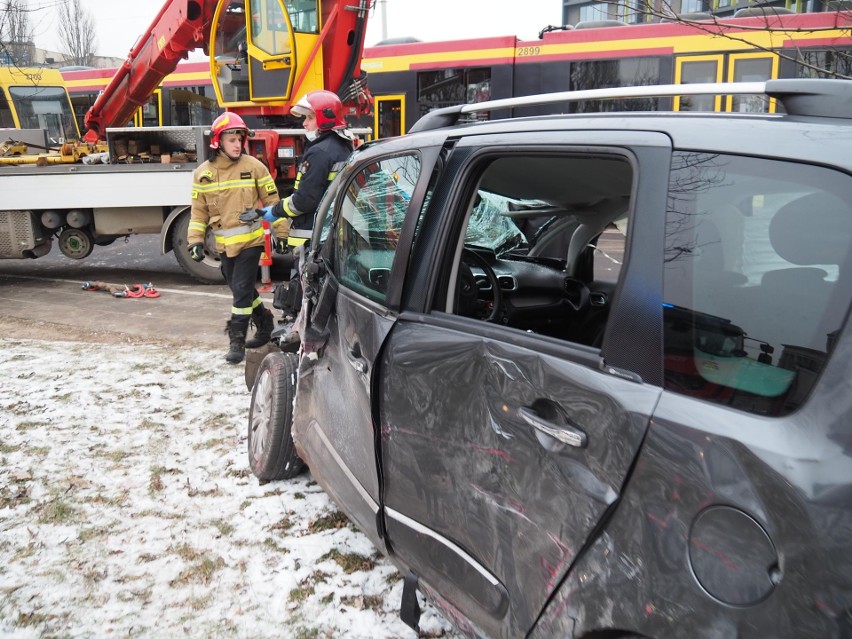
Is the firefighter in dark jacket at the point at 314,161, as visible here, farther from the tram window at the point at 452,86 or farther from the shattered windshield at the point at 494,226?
the tram window at the point at 452,86

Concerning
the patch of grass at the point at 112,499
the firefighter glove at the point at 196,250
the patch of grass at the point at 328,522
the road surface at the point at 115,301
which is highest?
the firefighter glove at the point at 196,250

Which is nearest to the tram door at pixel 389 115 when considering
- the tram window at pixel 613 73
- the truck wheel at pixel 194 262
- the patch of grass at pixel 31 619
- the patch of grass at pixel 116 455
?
the tram window at pixel 613 73

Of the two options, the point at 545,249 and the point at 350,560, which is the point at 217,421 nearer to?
the point at 350,560

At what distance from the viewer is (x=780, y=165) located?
1324mm

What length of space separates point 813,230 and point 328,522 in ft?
7.79

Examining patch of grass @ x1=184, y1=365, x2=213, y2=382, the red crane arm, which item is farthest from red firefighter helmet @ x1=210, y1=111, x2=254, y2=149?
the red crane arm

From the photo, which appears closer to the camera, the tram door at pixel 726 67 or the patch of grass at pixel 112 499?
the patch of grass at pixel 112 499

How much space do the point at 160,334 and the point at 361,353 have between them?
15.0 feet

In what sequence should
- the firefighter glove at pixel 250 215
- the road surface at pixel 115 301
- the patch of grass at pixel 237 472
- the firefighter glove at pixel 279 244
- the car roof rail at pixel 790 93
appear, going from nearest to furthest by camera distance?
the car roof rail at pixel 790 93, the patch of grass at pixel 237 472, the firefighter glove at pixel 250 215, the firefighter glove at pixel 279 244, the road surface at pixel 115 301

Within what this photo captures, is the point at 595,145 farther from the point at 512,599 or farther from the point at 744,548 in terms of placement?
the point at 512,599

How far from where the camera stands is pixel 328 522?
121 inches

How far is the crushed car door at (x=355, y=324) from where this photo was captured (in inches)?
Result: 90.5

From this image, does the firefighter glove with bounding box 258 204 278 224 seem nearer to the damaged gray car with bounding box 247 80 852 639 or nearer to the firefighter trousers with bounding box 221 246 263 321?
the firefighter trousers with bounding box 221 246 263 321

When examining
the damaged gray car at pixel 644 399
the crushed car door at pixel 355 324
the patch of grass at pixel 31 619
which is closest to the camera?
the damaged gray car at pixel 644 399
